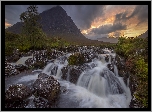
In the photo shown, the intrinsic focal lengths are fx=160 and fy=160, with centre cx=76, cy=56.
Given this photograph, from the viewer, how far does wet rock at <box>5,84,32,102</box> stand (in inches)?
197

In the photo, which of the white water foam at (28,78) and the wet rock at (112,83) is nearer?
the wet rock at (112,83)

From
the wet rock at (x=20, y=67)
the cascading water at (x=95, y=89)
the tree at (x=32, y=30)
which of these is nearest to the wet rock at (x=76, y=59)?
the cascading water at (x=95, y=89)

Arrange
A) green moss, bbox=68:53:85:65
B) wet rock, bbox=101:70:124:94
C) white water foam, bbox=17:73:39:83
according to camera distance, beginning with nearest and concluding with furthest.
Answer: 1. wet rock, bbox=101:70:124:94
2. white water foam, bbox=17:73:39:83
3. green moss, bbox=68:53:85:65

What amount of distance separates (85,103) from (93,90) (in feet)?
2.91

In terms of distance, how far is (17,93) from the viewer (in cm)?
521

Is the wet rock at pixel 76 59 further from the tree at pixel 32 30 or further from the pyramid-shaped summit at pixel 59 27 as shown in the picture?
the tree at pixel 32 30

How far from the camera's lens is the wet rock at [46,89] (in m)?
5.45

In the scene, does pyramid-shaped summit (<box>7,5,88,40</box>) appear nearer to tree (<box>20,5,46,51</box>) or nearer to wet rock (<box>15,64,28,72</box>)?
tree (<box>20,5,46,51</box>)

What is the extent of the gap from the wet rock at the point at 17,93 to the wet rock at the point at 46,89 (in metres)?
0.29

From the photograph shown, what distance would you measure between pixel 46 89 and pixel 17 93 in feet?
3.08

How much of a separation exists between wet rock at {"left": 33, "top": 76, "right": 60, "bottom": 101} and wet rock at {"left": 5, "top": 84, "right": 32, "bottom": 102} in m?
0.29

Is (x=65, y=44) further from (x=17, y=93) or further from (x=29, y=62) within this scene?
(x=17, y=93)

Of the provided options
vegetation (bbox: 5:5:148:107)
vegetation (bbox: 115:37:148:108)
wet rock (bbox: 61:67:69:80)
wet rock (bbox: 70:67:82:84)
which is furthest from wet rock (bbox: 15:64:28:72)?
vegetation (bbox: 115:37:148:108)

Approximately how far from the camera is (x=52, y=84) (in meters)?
5.71
